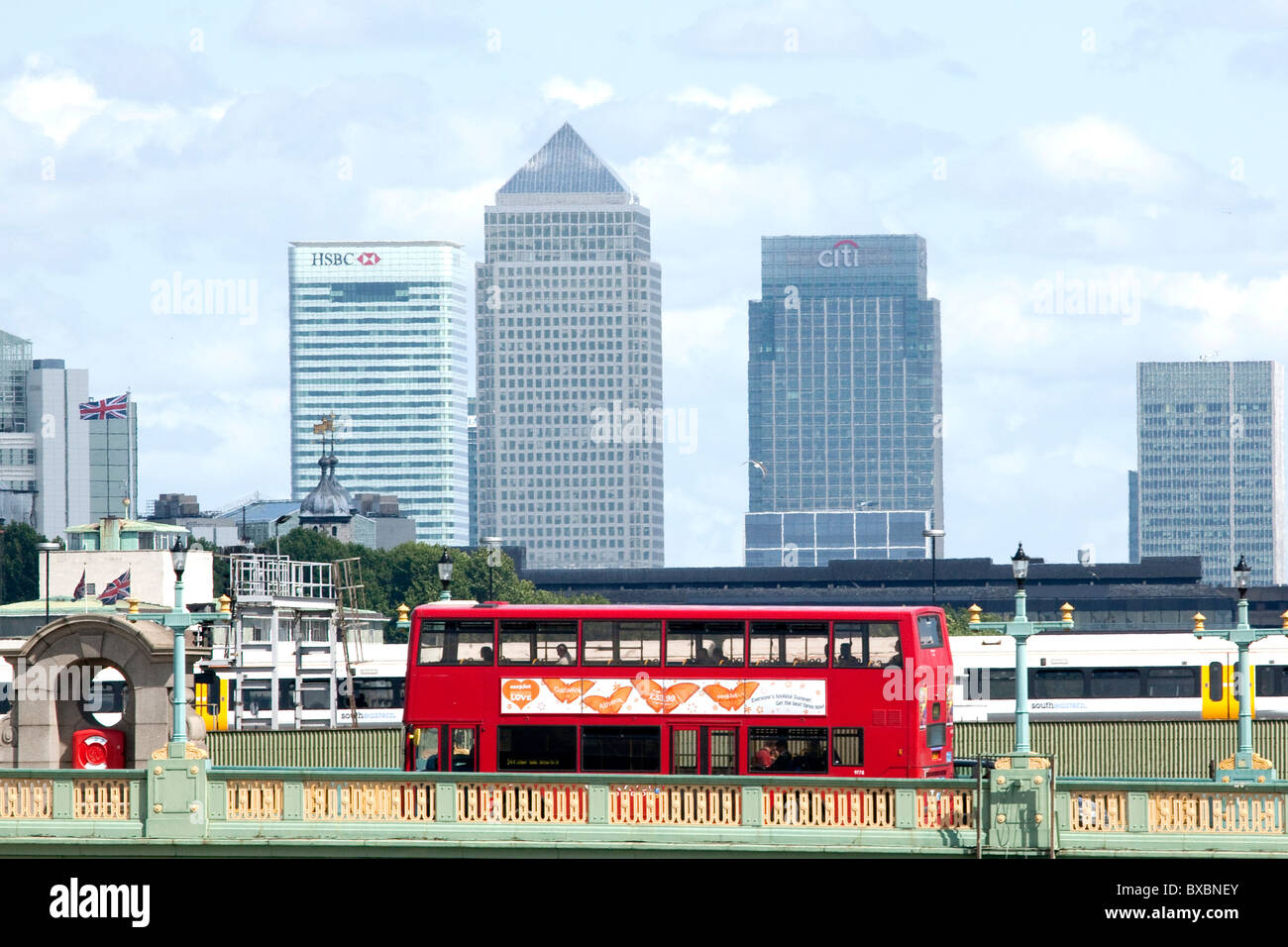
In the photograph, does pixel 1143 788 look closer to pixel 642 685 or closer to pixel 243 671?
pixel 642 685

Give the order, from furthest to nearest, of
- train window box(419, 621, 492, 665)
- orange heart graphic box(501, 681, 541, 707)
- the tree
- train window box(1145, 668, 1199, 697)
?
the tree → train window box(1145, 668, 1199, 697) → train window box(419, 621, 492, 665) → orange heart graphic box(501, 681, 541, 707)

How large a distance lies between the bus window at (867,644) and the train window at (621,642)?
3395 millimetres

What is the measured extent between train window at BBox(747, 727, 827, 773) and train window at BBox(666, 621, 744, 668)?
1.43 m

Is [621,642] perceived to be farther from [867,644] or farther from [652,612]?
[867,644]

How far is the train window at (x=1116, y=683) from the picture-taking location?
7606cm

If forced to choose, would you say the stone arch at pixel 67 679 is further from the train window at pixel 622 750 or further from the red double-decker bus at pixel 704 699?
the train window at pixel 622 750

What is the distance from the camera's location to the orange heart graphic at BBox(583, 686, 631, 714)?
41500mm

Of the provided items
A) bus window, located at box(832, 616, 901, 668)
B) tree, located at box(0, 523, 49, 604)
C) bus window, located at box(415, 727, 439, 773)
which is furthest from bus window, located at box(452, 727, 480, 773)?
tree, located at box(0, 523, 49, 604)

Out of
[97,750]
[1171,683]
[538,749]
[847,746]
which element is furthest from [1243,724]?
[97,750]

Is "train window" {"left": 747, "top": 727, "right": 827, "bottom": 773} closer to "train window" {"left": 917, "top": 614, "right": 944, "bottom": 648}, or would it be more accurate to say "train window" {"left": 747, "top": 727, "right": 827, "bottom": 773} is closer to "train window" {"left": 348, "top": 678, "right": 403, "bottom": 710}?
"train window" {"left": 917, "top": 614, "right": 944, "bottom": 648}
